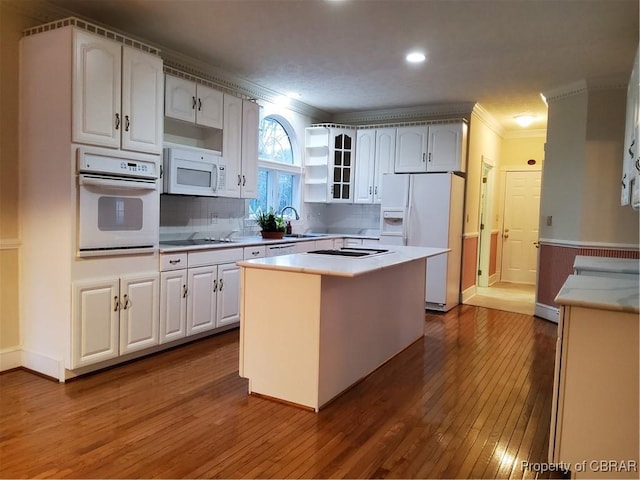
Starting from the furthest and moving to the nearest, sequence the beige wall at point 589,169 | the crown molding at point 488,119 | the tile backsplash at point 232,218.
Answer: the crown molding at point 488,119 < the beige wall at point 589,169 < the tile backsplash at point 232,218

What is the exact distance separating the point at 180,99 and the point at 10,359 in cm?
242

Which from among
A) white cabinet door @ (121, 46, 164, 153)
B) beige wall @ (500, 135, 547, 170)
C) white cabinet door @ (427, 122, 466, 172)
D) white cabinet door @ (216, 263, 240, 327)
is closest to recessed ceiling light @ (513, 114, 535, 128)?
beige wall @ (500, 135, 547, 170)

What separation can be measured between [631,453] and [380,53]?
3376mm

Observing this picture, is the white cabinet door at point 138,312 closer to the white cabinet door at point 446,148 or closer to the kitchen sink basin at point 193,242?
the kitchen sink basin at point 193,242

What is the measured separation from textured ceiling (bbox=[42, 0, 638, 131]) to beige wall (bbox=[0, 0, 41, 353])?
0.41m

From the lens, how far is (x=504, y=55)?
401 cm

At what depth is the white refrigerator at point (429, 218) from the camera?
Result: 549cm

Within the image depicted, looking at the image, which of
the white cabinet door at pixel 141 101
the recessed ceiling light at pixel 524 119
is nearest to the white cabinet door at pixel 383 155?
the recessed ceiling light at pixel 524 119

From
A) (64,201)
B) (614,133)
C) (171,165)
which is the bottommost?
(64,201)

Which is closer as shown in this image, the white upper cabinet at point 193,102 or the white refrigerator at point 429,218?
the white upper cabinet at point 193,102

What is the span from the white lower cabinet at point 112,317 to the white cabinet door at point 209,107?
1.59 metres

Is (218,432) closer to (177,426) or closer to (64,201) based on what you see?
(177,426)

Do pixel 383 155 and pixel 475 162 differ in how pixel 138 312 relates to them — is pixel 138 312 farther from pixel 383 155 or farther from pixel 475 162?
pixel 475 162

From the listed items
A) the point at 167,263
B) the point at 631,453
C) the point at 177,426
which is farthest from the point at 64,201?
the point at 631,453
